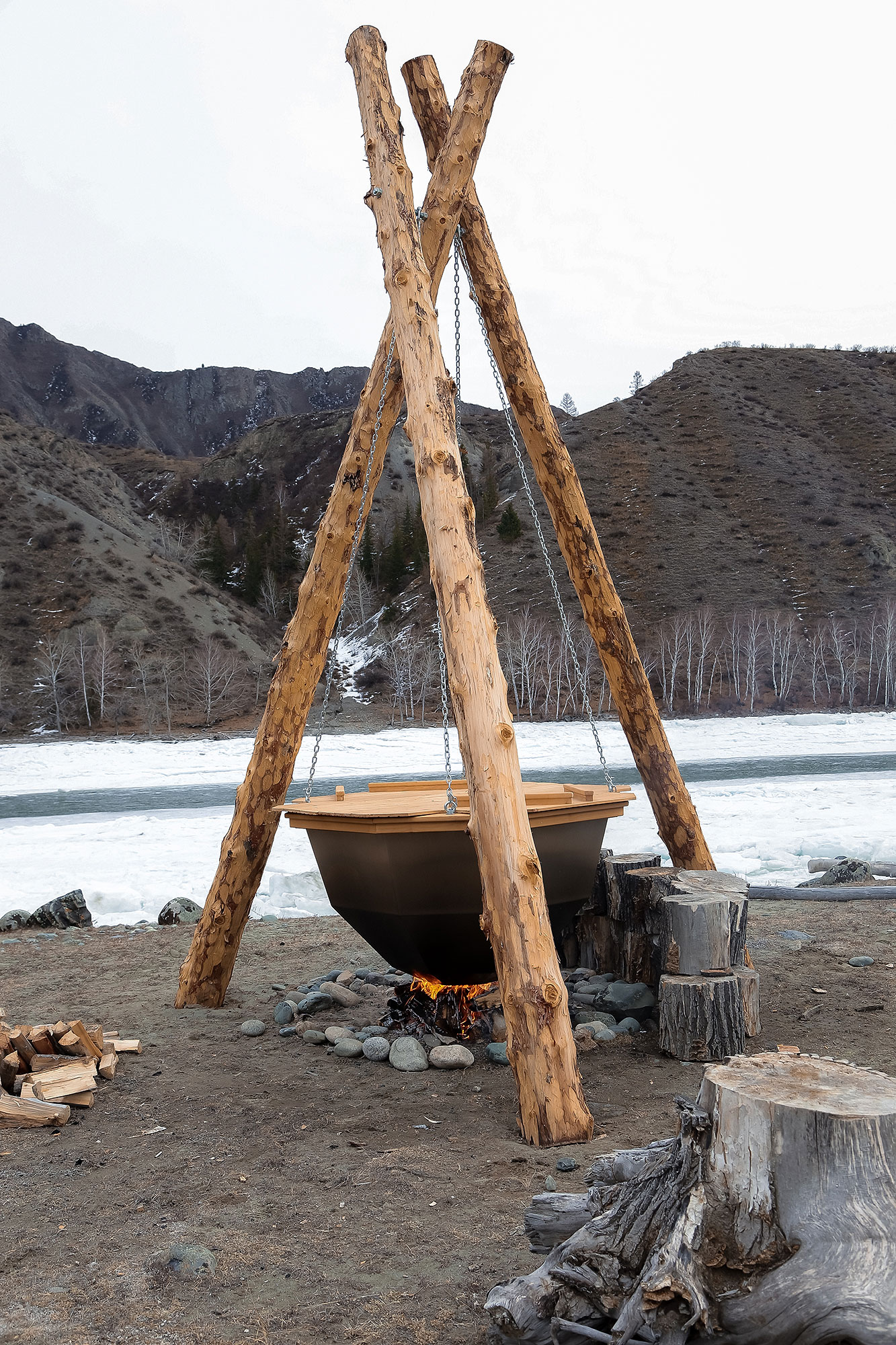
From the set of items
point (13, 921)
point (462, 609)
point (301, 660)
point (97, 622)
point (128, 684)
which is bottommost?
point (13, 921)

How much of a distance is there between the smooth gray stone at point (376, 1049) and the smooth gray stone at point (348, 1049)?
0.02 metres

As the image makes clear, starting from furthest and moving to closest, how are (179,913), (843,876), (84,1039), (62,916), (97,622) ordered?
1. (97,622)
2. (843,876)
3. (179,913)
4. (62,916)
5. (84,1039)

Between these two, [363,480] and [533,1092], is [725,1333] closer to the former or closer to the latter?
[533,1092]

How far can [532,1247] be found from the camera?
1954 mm

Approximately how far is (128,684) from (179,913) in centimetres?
3372

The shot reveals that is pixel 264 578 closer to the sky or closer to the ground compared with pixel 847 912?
closer to the sky

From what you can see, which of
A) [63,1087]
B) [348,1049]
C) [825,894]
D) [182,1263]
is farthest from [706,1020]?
[825,894]

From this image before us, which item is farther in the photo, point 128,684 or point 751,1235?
point 128,684

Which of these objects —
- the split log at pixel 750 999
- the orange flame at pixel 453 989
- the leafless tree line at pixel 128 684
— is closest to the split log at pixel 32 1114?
the orange flame at pixel 453 989

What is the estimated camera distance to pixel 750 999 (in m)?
4.04

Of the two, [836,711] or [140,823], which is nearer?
Answer: [140,823]

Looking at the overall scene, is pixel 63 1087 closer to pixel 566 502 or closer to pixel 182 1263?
pixel 182 1263

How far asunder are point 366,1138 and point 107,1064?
123 centimetres

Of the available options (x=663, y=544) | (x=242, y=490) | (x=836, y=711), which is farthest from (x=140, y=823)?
(x=242, y=490)
